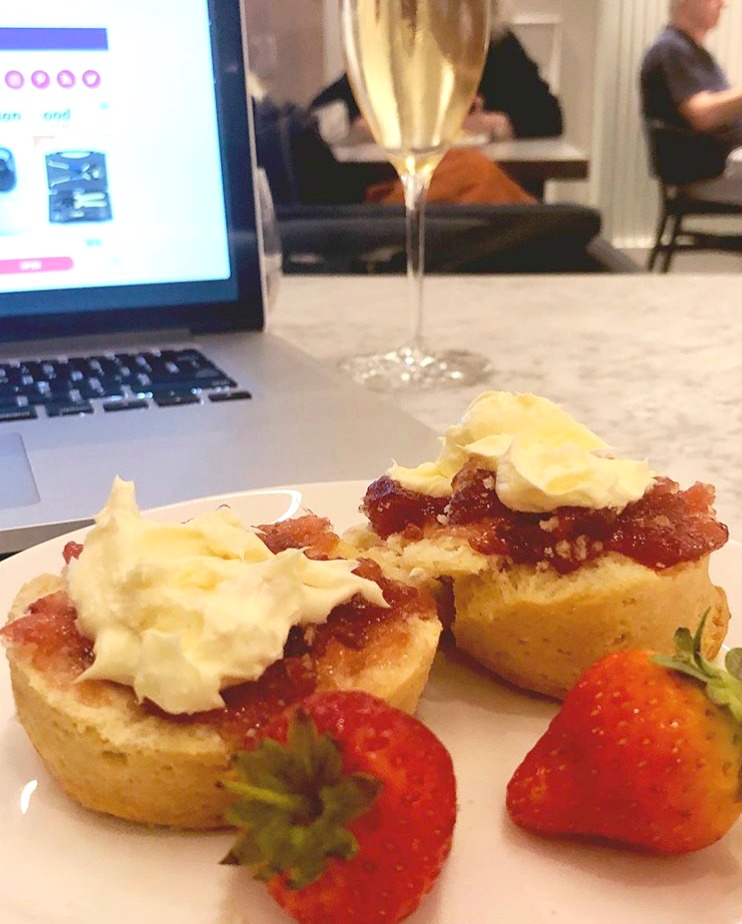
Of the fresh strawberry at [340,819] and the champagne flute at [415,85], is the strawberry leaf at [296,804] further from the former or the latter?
the champagne flute at [415,85]

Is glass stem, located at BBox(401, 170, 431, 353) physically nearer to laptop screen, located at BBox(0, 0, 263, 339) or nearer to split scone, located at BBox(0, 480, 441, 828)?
laptop screen, located at BBox(0, 0, 263, 339)

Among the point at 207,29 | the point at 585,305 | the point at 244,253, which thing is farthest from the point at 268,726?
the point at 585,305

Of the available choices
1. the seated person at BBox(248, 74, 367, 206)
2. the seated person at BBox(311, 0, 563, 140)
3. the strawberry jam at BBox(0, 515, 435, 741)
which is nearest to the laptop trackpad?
the strawberry jam at BBox(0, 515, 435, 741)

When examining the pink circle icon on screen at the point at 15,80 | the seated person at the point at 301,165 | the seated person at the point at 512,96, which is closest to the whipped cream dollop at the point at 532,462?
the pink circle icon on screen at the point at 15,80

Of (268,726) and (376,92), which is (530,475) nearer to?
(268,726)

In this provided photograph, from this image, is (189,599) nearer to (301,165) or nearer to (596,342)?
(596,342)
